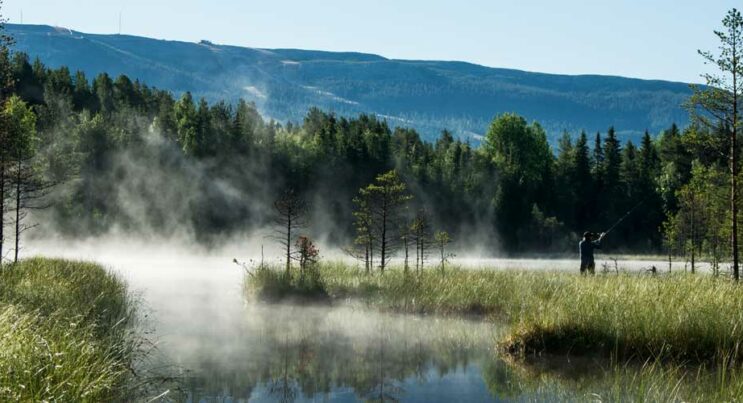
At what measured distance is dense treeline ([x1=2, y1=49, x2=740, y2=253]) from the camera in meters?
78.4

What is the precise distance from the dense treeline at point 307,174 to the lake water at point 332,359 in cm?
5059

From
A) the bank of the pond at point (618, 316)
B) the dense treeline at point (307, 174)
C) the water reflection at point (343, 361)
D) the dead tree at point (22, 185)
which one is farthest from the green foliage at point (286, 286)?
the dense treeline at point (307, 174)

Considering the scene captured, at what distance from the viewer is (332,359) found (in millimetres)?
17203

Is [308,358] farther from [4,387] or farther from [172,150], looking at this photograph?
[172,150]

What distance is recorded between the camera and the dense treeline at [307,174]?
257 ft

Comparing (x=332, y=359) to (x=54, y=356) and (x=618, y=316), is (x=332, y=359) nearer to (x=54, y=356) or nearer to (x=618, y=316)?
(x=618, y=316)

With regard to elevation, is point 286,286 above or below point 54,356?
below

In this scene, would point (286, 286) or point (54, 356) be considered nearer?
point (54, 356)

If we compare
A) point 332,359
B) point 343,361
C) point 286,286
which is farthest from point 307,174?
point 343,361

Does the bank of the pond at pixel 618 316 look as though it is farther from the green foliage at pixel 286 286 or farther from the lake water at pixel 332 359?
the green foliage at pixel 286 286

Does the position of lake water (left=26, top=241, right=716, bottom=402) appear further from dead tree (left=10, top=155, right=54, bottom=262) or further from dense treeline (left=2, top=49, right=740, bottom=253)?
dense treeline (left=2, top=49, right=740, bottom=253)

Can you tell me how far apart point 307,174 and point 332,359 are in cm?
Result: 7498

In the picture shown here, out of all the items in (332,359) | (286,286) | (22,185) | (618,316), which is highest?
(22,185)

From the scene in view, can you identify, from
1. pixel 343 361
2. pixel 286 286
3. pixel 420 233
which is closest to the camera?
pixel 343 361
